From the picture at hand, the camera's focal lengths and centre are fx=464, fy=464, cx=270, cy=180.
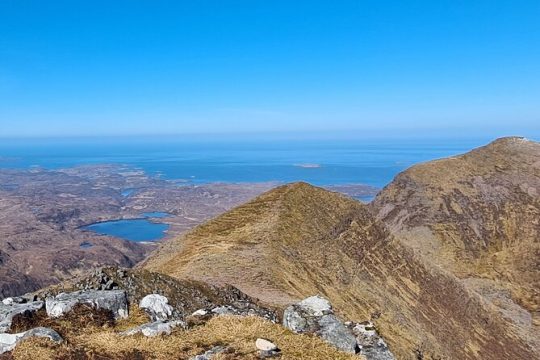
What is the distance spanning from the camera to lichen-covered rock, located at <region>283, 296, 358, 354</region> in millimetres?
14405

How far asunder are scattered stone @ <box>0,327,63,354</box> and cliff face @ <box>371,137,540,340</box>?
73.9 metres

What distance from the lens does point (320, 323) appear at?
15422 mm

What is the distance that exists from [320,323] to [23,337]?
890 centimetres

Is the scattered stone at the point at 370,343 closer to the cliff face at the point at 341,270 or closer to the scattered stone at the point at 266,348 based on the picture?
the scattered stone at the point at 266,348

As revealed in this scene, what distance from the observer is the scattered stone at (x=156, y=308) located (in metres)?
17.3

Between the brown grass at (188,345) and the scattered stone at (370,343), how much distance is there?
2.03m

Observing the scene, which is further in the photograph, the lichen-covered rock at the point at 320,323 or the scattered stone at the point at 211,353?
the lichen-covered rock at the point at 320,323

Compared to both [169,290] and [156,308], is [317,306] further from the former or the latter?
[169,290]

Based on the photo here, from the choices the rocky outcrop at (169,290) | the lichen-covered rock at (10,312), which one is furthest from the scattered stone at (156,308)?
the rocky outcrop at (169,290)

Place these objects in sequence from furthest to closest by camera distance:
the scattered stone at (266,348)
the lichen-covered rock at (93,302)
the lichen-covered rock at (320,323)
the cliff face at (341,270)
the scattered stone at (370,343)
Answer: the cliff face at (341,270) → the lichen-covered rock at (93,302) → the scattered stone at (370,343) → the lichen-covered rock at (320,323) → the scattered stone at (266,348)

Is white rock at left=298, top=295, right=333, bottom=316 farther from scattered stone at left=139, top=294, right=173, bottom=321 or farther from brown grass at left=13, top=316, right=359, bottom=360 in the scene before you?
scattered stone at left=139, top=294, right=173, bottom=321

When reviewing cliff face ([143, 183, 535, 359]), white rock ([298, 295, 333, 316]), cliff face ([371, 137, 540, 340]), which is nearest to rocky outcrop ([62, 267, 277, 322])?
cliff face ([143, 183, 535, 359])

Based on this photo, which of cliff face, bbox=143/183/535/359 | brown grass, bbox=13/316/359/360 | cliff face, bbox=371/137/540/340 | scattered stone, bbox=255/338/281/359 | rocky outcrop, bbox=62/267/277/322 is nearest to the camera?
brown grass, bbox=13/316/359/360

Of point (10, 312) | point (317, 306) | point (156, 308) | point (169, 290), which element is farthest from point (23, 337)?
point (169, 290)
